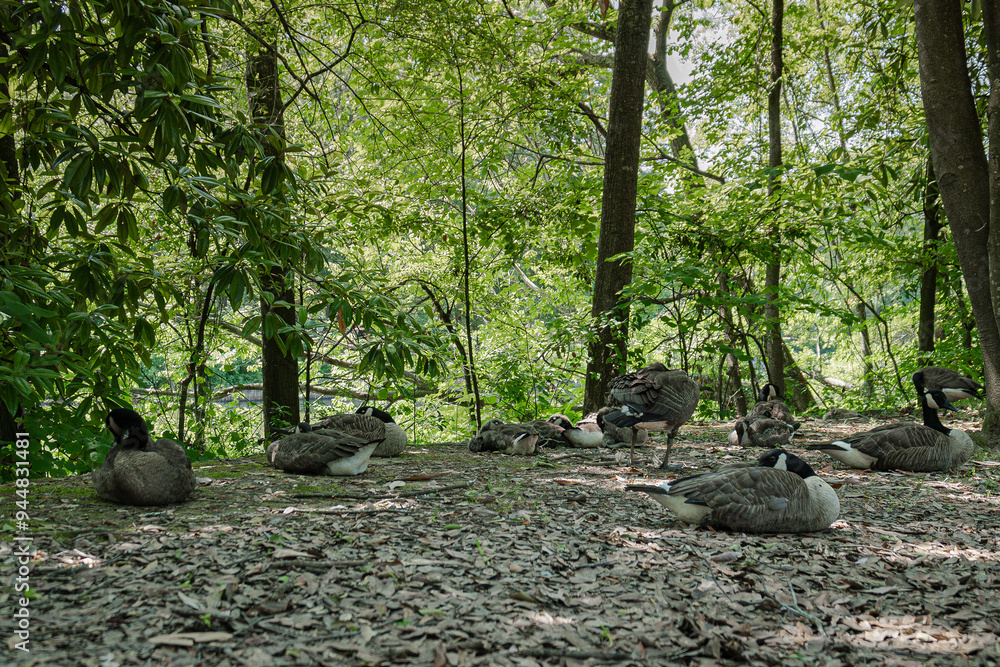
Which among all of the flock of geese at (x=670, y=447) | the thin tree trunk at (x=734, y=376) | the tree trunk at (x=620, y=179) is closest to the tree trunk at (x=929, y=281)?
the thin tree trunk at (x=734, y=376)

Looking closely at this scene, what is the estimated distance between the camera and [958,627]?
2.73 meters

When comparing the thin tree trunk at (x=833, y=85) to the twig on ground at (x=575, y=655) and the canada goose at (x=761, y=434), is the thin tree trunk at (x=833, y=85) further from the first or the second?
A: the twig on ground at (x=575, y=655)

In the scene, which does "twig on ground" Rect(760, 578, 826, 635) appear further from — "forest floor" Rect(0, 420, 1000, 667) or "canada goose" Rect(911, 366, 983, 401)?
"canada goose" Rect(911, 366, 983, 401)

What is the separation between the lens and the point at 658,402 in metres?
5.81

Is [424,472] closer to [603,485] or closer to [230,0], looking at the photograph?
[603,485]

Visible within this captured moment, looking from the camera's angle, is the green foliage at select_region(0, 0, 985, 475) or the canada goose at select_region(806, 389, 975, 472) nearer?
the green foliage at select_region(0, 0, 985, 475)

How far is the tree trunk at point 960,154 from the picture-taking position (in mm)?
6352

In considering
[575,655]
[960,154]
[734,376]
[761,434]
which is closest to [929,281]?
[734,376]

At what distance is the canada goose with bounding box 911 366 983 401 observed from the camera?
307 inches

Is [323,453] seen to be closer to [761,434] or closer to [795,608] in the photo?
[795,608]

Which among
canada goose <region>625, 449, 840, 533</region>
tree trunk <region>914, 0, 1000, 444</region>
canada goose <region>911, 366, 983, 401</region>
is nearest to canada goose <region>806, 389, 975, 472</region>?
tree trunk <region>914, 0, 1000, 444</region>

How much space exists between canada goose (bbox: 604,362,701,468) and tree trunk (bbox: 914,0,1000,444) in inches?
A: 129

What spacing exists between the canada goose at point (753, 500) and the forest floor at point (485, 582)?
109 mm

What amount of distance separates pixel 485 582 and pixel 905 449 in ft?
15.7
